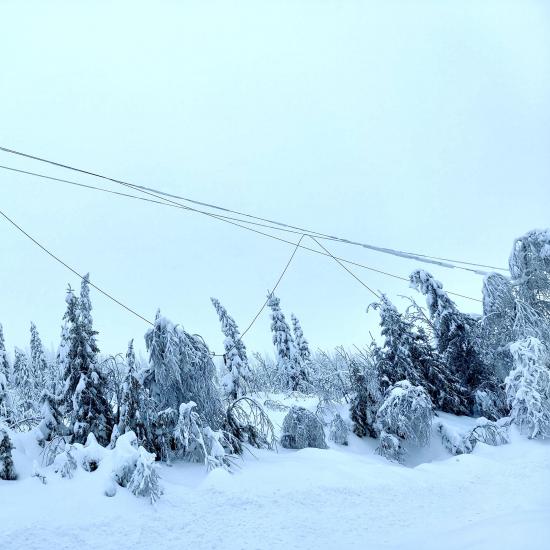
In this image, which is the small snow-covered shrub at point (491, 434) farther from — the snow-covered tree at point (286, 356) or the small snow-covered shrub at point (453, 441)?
the snow-covered tree at point (286, 356)

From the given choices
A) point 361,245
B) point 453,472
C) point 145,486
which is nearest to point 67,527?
point 145,486

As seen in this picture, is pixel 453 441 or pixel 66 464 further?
pixel 453 441

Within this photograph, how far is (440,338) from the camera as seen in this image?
26094mm

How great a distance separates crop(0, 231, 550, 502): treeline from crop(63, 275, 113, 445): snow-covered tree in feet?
0.13

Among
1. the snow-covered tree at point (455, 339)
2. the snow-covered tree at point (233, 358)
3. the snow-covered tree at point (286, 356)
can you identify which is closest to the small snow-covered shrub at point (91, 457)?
the snow-covered tree at point (233, 358)

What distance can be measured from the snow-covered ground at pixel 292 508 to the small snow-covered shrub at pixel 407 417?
5051 millimetres

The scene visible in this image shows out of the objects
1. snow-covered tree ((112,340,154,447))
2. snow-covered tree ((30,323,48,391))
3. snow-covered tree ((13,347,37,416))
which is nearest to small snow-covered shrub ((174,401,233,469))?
snow-covered tree ((112,340,154,447))

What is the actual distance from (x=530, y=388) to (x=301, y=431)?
8.68 meters

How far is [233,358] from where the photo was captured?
1273 inches

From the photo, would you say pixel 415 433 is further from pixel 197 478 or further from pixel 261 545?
pixel 261 545

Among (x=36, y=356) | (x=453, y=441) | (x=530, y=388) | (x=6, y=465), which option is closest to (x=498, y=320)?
(x=530, y=388)

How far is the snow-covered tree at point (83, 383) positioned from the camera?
47.6 ft

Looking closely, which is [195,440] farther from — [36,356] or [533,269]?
[36,356]

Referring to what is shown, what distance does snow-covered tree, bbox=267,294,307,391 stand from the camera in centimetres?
3838
